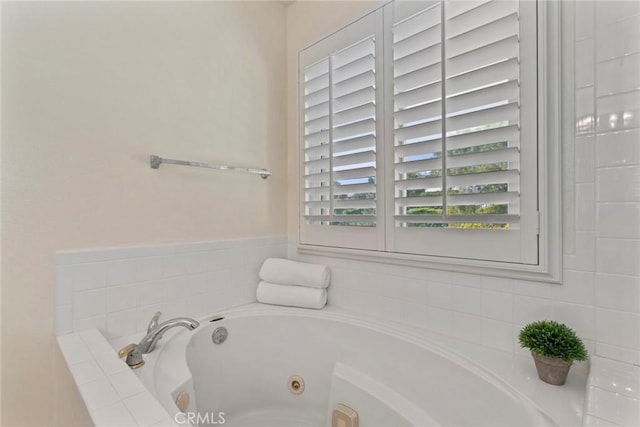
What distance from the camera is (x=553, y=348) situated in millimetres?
835

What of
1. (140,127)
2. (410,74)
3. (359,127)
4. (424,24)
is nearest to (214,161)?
(140,127)

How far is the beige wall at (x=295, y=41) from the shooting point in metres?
1.63

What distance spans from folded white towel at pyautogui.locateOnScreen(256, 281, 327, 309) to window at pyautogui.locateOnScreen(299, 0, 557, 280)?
10.7 inches

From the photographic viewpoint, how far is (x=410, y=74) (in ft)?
4.05

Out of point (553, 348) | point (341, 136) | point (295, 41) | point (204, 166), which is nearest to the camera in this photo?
point (553, 348)

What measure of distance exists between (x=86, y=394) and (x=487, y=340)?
1.25 m

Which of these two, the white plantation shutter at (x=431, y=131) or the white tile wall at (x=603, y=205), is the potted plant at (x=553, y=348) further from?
the white plantation shutter at (x=431, y=131)

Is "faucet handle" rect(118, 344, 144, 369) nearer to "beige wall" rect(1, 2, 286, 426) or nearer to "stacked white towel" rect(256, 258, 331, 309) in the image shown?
"beige wall" rect(1, 2, 286, 426)

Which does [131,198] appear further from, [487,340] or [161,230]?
[487,340]

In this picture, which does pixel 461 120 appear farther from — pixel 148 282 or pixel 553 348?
pixel 148 282

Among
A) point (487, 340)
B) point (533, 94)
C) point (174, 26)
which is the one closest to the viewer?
point (533, 94)

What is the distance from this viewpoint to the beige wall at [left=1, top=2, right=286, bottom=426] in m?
0.98

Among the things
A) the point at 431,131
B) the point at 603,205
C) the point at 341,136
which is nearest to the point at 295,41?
the point at 341,136

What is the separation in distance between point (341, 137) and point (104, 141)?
3.42ft
